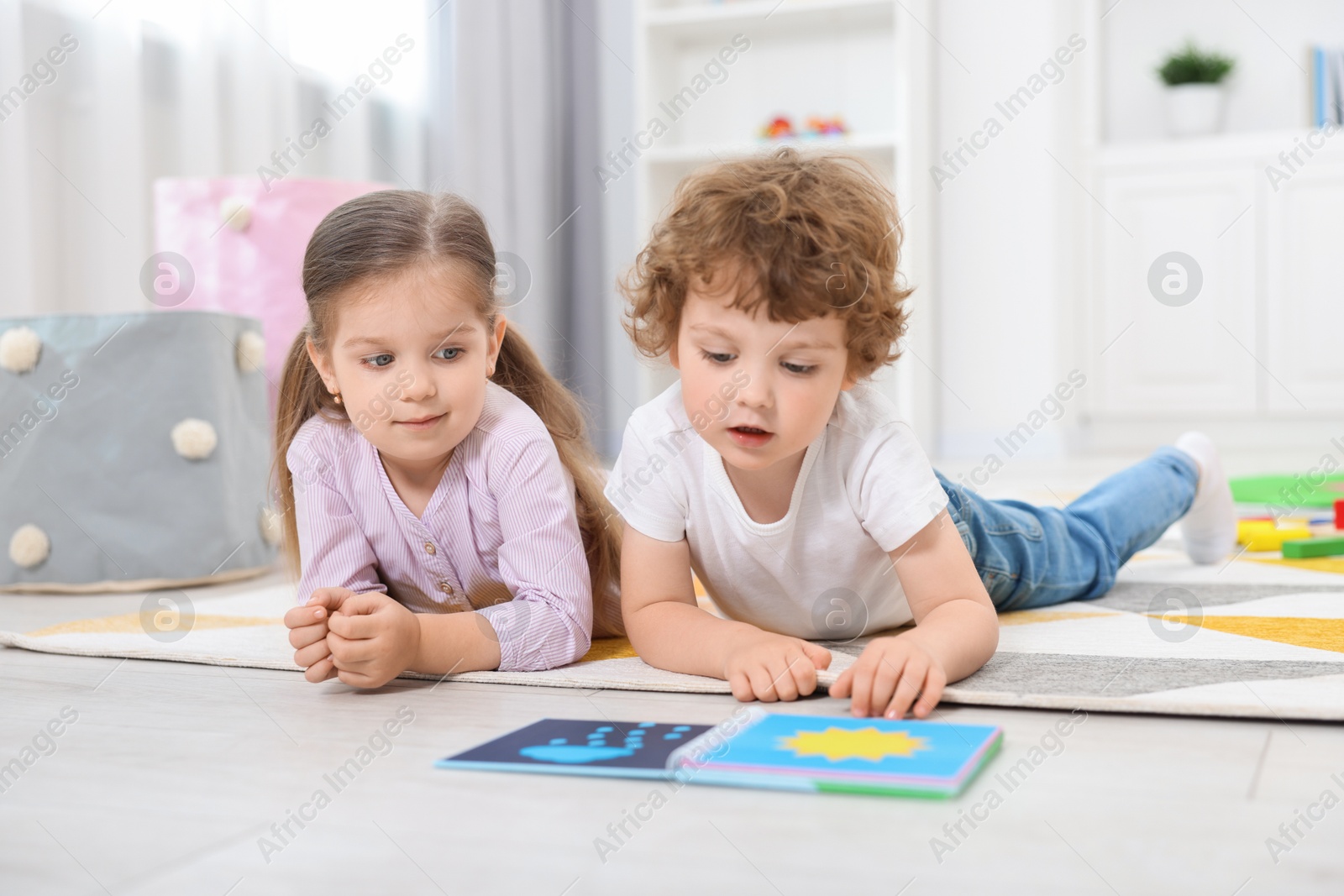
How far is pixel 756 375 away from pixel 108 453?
3.46 ft

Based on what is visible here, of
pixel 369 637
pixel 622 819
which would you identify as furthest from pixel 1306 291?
pixel 622 819

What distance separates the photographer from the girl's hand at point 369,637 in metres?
0.83

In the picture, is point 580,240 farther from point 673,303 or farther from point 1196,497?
point 673,303

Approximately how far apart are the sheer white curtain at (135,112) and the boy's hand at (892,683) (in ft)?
4.66

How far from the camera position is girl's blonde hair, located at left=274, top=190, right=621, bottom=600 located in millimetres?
945

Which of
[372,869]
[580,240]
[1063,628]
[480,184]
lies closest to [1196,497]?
[1063,628]

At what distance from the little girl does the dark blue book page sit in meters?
0.16

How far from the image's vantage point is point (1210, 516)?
4.88 ft

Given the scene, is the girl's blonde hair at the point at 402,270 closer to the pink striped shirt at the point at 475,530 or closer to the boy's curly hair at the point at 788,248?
the pink striped shirt at the point at 475,530

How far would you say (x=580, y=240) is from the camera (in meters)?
3.33

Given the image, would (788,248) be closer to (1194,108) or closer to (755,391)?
(755,391)

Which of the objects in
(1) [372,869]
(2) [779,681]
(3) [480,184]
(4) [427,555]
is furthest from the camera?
(3) [480,184]

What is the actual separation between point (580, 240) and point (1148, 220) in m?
1.65

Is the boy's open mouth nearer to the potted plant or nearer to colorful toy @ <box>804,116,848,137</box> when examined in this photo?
colorful toy @ <box>804,116,848,137</box>
